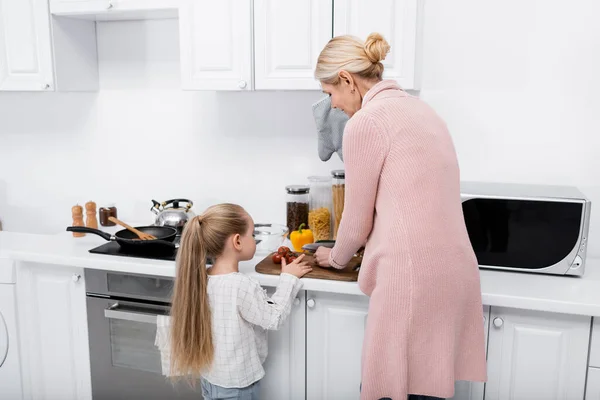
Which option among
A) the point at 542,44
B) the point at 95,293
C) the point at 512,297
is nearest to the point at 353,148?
the point at 512,297

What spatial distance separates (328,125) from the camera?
85.0 inches

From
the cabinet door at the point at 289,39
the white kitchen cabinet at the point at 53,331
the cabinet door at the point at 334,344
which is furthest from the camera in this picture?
the white kitchen cabinet at the point at 53,331

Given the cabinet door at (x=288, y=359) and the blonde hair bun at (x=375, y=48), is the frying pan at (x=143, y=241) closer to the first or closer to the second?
the cabinet door at (x=288, y=359)

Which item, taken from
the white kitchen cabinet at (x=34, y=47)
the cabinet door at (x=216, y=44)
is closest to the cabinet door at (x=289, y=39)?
the cabinet door at (x=216, y=44)

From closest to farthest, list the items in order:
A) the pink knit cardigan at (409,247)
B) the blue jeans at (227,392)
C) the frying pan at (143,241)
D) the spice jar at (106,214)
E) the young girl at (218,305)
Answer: the pink knit cardigan at (409,247) < the young girl at (218,305) < the blue jeans at (227,392) < the frying pan at (143,241) < the spice jar at (106,214)

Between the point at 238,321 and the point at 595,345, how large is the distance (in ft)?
3.51

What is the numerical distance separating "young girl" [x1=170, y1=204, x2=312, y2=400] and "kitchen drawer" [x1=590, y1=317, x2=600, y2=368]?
3.02 ft

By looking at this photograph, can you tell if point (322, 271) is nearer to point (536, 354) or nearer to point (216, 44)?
point (536, 354)

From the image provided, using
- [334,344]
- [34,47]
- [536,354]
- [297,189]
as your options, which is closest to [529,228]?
[536,354]

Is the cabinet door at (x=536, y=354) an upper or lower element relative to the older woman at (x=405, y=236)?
lower

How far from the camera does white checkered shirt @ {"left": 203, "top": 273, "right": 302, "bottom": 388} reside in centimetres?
171

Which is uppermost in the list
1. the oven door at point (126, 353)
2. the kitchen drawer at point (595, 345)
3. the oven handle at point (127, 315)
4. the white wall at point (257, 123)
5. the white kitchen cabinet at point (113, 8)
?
the white kitchen cabinet at point (113, 8)

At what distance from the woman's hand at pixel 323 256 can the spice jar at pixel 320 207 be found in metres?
0.32

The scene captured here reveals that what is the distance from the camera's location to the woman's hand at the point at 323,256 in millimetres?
1928
